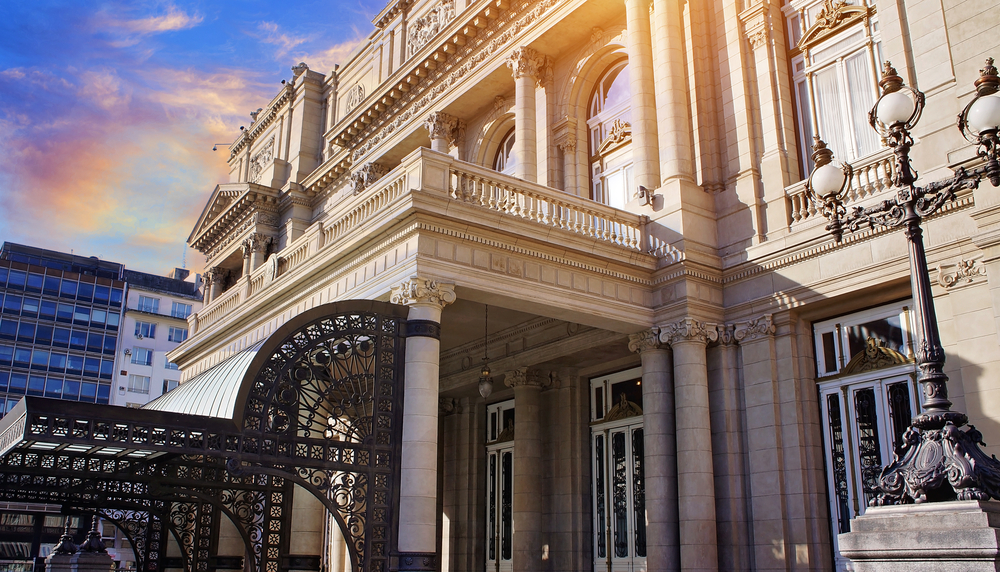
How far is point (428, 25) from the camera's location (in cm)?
3164

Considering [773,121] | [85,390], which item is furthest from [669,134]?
[85,390]

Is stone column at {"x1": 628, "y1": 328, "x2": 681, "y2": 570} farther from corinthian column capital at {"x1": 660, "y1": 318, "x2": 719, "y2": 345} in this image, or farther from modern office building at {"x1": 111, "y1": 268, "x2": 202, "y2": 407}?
modern office building at {"x1": 111, "y1": 268, "x2": 202, "y2": 407}

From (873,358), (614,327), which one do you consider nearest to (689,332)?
(614,327)

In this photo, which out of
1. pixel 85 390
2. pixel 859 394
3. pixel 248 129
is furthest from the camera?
pixel 85 390

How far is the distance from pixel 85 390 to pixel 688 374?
6463 cm

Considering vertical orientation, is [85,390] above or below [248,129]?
below

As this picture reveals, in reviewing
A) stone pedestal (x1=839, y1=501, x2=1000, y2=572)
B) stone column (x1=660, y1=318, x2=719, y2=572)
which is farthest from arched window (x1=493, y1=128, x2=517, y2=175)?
stone pedestal (x1=839, y1=501, x2=1000, y2=572)

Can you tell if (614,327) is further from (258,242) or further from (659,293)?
(258,242)

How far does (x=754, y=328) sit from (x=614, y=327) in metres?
2.82

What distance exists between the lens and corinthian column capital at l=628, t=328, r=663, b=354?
17.8m

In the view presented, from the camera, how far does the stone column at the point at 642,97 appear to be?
19641mm

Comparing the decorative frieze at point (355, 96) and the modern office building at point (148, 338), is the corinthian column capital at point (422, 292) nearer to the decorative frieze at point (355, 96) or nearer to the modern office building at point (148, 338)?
the decorative frieze at point (355, 96)

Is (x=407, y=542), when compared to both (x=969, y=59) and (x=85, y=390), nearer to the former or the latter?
(x=969, y=59)

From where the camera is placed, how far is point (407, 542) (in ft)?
45.1
